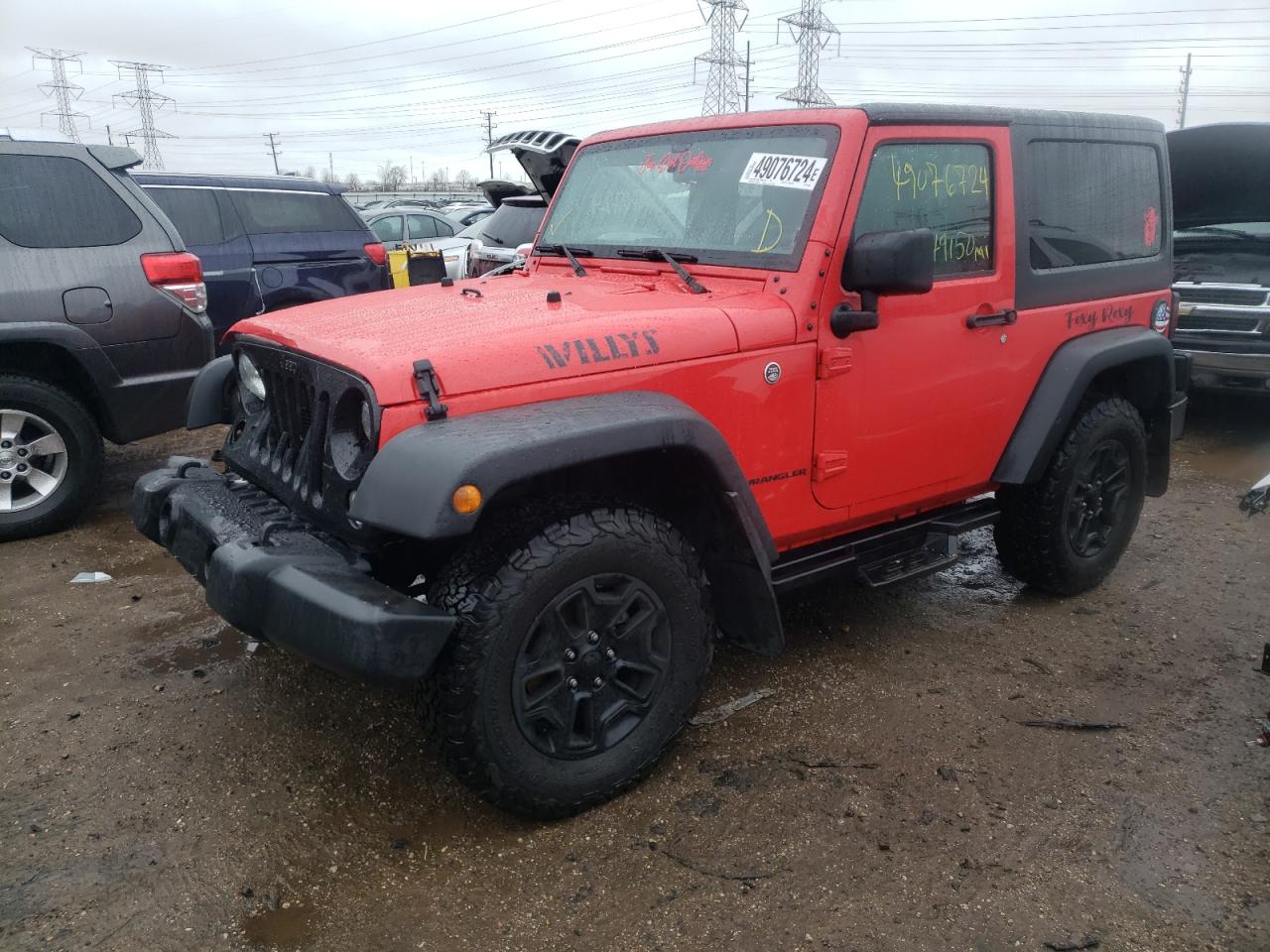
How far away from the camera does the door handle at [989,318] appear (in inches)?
137

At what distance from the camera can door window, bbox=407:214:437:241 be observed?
52.1 feet

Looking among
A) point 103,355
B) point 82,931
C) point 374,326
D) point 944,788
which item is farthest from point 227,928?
point 103,355

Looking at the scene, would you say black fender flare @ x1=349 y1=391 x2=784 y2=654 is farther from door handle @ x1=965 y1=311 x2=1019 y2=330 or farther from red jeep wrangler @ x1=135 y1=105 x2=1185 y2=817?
door handle @ x1=965 y1=311 x2=1019 y2=330

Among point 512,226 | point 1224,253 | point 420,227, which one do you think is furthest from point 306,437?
point 420,227

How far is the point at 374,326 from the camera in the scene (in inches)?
112

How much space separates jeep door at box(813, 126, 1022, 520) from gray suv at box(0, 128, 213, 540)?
3746mm

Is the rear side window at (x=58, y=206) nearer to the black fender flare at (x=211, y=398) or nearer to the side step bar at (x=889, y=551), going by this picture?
the black fender flare at (x=211, y=398)

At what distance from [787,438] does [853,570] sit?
2.39 feet

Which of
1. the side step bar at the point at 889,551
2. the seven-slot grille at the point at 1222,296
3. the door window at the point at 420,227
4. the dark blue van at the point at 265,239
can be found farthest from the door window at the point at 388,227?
the side step bar at the point at 889,551

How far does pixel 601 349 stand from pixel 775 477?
2.45 ft

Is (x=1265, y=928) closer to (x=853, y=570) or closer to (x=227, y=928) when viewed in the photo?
(x=853, y=570)

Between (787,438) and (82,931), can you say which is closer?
(82,931)

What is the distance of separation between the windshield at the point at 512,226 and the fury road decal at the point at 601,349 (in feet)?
20.3

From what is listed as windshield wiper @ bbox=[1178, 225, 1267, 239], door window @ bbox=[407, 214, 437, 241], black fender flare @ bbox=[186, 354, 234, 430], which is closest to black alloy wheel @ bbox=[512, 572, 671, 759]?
black fender flare @ bbox=[186, 354, 234, 430]
